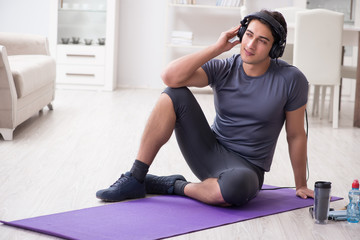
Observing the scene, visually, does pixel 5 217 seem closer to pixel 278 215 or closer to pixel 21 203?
pixel 21 203

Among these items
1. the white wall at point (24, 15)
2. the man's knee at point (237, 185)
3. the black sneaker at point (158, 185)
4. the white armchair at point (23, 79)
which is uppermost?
the white wall at point (24, 15)

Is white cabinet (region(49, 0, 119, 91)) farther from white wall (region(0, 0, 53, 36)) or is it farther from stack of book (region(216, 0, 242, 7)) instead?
stack of book (region(216, 0, 242, 7))

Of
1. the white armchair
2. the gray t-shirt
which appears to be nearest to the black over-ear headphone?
the gray t-shirt

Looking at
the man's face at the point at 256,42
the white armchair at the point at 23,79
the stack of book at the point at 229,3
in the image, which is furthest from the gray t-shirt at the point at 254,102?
the stack of book at the point at 229,3

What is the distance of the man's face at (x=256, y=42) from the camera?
216cm

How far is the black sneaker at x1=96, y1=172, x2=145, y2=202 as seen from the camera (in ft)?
7.41

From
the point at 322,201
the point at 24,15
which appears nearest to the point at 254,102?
the point at 322,201

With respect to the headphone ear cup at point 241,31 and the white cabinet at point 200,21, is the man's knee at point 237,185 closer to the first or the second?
the headphone ear cup at point 241,31

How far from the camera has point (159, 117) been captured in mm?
2236

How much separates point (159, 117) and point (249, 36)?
45 cm

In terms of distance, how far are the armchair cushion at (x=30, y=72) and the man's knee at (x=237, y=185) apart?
1837 mm

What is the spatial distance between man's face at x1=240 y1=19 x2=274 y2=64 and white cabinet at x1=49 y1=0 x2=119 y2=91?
13.7ft

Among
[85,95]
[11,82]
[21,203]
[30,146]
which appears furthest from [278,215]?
[85,95]

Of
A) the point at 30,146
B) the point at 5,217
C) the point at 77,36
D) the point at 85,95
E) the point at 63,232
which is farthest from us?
the point at 77,36
